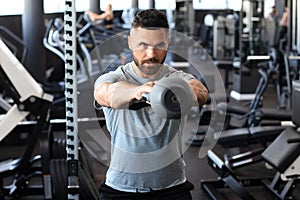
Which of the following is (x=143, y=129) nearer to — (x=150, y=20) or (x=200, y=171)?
(x=150, y=20)

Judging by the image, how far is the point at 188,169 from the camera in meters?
4.57

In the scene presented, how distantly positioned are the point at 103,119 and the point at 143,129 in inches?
9.8

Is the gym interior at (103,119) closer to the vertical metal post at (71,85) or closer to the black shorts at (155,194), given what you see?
the vertical metal post at (71,85)

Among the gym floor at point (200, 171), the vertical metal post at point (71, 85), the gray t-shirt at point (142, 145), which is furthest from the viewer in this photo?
the gym floor at point (200, 171)

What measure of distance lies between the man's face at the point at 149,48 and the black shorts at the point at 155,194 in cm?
39

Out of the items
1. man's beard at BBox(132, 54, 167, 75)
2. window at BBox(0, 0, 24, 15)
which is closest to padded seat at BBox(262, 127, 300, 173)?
man's beard at BBox(132, 54, 167, 75)

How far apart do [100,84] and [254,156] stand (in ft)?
10.5

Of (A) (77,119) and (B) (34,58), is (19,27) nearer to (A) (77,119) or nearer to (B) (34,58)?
(B) (34,58)

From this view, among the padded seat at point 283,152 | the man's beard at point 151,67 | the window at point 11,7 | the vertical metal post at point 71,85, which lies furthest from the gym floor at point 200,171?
the window at point 11,7

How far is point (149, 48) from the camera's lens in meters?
1.34

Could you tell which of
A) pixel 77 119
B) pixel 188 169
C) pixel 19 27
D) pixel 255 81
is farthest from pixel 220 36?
pixel 77 119

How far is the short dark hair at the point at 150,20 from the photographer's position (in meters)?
1.40

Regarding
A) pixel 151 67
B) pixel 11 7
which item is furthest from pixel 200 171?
pixel 11 7

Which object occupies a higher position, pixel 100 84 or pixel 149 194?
pixel 100 84
